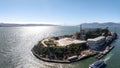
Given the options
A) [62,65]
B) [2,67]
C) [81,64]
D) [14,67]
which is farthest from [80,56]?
[2,67]

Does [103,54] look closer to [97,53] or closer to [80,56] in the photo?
[97,53]

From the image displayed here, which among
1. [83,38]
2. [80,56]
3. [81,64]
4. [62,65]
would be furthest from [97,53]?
[83,38]

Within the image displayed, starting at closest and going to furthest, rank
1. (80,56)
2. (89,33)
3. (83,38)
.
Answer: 1. (80,56)
2. (83,38)
3. (89,33)

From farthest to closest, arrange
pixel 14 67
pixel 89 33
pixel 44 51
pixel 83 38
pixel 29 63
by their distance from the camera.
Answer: pixel 89 33 → pixel 83 38 → pixel 44 51 → pixel 29 63 → pixel 14 67

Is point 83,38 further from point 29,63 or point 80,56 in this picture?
point 29,63

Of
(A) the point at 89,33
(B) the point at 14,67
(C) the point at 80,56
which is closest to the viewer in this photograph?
(B) the point at 14,67

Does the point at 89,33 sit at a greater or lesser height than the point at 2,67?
greater

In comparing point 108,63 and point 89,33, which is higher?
point 89,33

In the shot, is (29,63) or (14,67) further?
(29,63)

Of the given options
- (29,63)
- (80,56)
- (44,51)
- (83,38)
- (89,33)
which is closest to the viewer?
(29,63)
